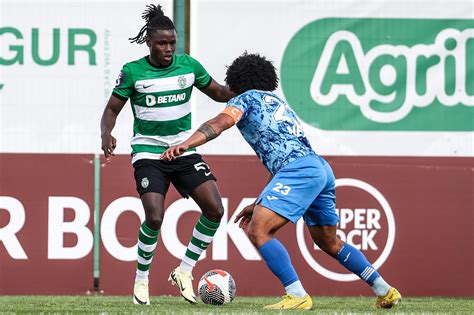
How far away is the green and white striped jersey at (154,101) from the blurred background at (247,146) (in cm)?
198

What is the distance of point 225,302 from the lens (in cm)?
922

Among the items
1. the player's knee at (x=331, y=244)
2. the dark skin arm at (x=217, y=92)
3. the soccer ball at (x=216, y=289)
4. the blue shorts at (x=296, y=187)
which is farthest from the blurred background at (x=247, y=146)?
the blue shorts at (x=296, y=187)

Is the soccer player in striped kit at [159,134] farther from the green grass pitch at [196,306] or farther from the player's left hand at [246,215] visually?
the player's left hand at [246,215]

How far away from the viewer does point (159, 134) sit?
9578mm

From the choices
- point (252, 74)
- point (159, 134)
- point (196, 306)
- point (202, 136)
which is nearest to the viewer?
Answer: point (202, 136)

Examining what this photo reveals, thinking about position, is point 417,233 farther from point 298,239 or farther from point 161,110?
point 161,110

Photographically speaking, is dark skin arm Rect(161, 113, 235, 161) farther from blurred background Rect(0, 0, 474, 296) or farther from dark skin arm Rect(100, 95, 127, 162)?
blurred background Rect(0, 0, 474, 296)

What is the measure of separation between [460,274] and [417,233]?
23.3 inches

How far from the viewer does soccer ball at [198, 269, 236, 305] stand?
30.0 ft

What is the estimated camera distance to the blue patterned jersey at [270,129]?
330 inches

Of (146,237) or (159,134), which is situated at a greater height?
(159,134)

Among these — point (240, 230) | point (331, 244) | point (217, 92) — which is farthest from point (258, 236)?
point (240, 230)

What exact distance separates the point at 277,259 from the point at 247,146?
3537mm

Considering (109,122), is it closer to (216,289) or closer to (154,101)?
(154,101)
